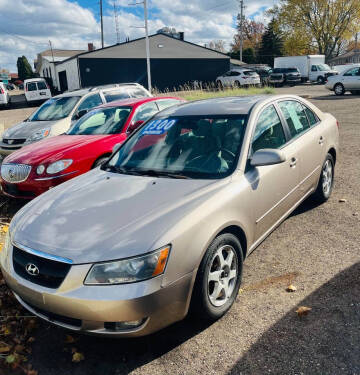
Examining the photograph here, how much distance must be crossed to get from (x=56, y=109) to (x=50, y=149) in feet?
14.9

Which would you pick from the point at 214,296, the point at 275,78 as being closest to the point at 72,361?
the point at 214,296

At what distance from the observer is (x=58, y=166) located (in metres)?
5.43

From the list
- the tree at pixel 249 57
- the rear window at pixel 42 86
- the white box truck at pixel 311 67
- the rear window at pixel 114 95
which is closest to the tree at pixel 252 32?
the tree at pixel 249 57

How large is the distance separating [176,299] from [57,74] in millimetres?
43087

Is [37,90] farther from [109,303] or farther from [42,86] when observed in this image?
[109,303]

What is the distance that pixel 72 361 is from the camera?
2660 millimetres

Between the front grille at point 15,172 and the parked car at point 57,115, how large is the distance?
3.16 meters

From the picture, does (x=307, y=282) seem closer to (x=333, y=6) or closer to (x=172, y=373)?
(x=172, y=373)

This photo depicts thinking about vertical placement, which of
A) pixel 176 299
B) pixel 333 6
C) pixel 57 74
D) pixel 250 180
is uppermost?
pixel 333 6

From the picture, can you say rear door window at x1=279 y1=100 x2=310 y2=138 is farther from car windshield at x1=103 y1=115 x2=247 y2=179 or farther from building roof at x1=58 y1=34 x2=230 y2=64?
building roof at x1=58 y1=34 x2=230 y2=64

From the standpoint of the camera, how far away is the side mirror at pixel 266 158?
3.23 metres

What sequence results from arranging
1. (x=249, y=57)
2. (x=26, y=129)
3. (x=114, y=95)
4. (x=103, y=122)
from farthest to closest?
(x=249, y=57)
(x=114, y=95)
(x=26, y=129)
(x=103, y=122)

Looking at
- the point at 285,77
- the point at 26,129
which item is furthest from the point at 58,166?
the point at 285,77

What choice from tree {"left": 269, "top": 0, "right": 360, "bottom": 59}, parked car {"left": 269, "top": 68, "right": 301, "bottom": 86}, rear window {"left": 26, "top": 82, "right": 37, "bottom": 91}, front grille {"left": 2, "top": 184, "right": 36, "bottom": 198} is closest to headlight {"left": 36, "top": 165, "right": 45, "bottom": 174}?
Result: front grille {"left": 2, "top": 184, "right": 36, "bottom": 198}
